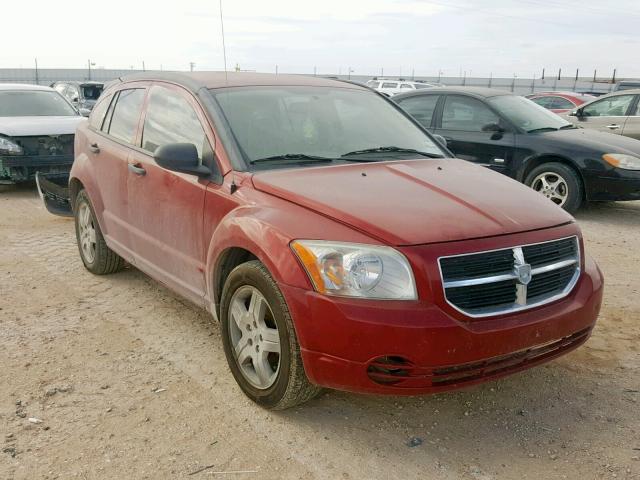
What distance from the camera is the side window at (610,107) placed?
37.9 ft

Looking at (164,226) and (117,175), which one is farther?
(117,175)

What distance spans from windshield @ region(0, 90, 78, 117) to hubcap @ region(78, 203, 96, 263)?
18.6ft

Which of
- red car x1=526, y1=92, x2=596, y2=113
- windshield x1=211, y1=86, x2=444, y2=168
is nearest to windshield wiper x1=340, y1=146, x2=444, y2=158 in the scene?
windshield x1=211, y1=86, x2=444, y2=168

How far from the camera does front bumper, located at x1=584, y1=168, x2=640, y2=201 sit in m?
7.61

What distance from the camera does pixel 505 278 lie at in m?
2.85

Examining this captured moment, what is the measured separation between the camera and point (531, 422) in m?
3.17

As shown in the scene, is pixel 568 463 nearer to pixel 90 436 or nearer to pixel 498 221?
pixel 498 221

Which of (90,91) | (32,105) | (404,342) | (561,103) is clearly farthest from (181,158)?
(90,91)

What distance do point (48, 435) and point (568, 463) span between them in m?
2.41

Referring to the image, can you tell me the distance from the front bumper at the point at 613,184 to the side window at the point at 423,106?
239cm

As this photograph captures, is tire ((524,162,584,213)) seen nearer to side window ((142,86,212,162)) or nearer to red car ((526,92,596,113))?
side window ((142,86,212,162))

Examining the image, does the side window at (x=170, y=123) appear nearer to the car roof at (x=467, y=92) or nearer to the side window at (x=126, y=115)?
the side window at (x=126, y=115)

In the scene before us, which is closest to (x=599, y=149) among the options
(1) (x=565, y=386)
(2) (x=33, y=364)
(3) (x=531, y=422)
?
(1) (x=565, y=386)

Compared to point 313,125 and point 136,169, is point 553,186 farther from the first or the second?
point 136,169
